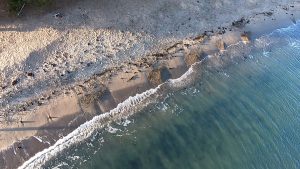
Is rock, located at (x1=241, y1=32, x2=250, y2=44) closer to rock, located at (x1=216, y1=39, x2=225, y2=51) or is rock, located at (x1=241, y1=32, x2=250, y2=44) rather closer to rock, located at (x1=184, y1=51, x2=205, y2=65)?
rock, located at (x1=216, y1=39, x2=225, y2=51)

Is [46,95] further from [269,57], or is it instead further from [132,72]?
[269,57]

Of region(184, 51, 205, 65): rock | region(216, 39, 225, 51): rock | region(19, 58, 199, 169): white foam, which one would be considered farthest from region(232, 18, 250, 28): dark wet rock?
region(19, 58, 199, 169): white foam

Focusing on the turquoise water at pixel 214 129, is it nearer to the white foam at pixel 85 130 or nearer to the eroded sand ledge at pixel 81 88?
the white foam at pixel 85 130

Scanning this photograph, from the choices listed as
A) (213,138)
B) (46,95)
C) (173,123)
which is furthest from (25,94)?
(213,138)

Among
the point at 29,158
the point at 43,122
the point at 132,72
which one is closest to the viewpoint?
the point at 29,158

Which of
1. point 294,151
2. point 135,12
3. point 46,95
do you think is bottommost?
point 294,151

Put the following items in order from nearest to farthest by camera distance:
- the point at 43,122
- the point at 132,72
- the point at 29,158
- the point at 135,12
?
the point at 29,158
the point at 43,122
the point at 132,72
the point at 135,12

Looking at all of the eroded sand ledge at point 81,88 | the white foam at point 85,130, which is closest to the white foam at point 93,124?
the white foam at point 85,130
